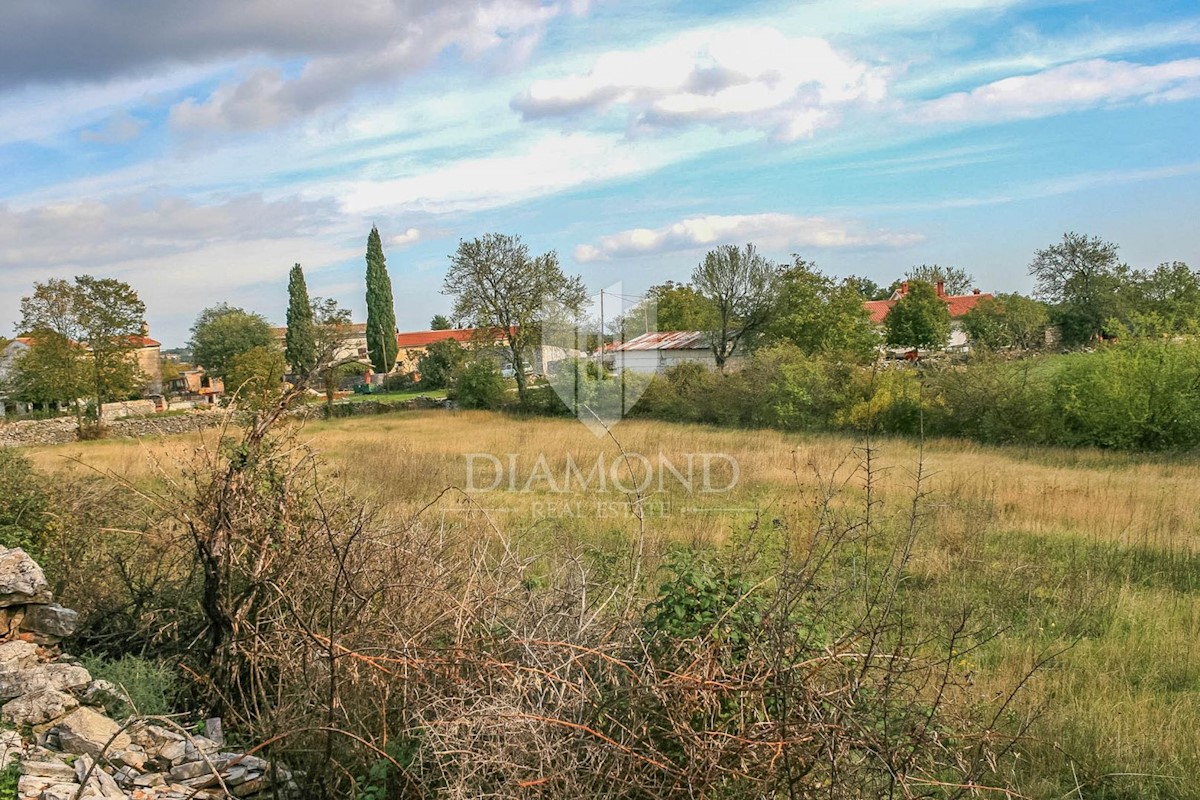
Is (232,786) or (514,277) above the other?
(514,277)

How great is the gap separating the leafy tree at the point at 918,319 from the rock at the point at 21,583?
44.0m

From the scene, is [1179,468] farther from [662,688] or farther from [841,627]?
[662,688]

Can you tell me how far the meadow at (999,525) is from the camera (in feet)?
14.6

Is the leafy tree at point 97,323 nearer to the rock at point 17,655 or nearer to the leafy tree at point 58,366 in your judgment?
the leafy tree at point 58,366

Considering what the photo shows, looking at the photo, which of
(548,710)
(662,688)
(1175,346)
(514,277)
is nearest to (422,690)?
(548,710)

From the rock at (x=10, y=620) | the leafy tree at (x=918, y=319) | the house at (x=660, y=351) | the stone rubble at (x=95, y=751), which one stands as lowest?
the stone rubble at (x=95, y=751)

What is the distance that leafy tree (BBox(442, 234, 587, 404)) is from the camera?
3356cm

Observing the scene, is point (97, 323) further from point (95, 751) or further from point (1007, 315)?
point (1007, 315)

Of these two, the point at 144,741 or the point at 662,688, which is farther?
the point at 144,741

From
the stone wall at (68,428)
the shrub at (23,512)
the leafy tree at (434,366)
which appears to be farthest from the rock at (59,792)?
the leafy tree at (434,366)

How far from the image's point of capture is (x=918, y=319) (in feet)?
150

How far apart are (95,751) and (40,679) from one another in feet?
2.65

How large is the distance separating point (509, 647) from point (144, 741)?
1789 mm

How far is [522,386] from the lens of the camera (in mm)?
31844
